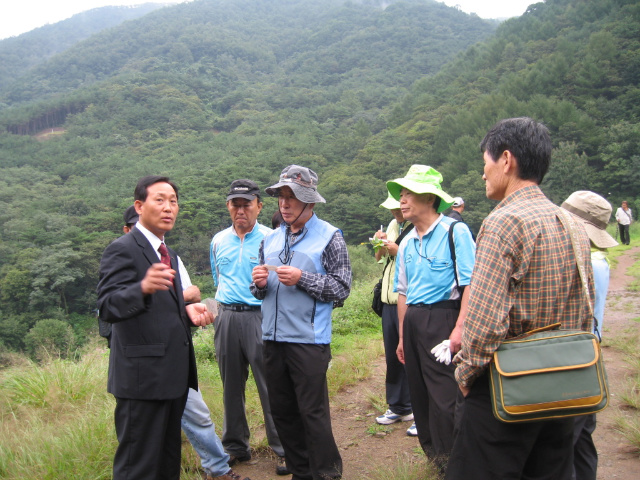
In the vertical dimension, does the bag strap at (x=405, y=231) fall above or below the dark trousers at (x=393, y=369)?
above

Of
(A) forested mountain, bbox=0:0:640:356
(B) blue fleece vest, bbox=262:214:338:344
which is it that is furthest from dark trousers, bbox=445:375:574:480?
(A) forested mountain, bbox=0:0:640:356

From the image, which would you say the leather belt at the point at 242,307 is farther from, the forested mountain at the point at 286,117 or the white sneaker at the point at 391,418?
the forested mountain at the point at 286,117

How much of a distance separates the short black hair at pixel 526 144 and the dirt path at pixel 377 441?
1.98 m

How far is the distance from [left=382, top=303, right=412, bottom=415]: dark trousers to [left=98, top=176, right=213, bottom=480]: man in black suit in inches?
75.5

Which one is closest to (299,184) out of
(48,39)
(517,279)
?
(517,279)

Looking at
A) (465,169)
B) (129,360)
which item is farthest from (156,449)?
(465,169)

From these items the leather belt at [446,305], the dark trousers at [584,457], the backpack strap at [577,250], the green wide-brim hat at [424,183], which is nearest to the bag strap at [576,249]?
the backpack strap at [577,250]

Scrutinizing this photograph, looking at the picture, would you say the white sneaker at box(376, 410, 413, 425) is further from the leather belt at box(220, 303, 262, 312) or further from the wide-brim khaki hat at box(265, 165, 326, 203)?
the wide-brim khaki hat at box(265, 165, 326, 203)

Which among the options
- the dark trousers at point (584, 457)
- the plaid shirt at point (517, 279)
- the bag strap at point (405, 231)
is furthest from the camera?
the bag strap at point (405, 231)

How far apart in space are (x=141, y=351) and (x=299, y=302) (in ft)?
2.99

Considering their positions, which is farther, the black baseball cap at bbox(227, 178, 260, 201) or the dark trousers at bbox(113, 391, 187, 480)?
the black baseball cap at bbox(227, 178, 260, 201)

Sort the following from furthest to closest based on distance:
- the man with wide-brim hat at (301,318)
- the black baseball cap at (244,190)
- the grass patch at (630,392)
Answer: the black baseball cap at (244,190) < the grass patch at (630,392) < the man with wide-brim hat at (301,318)

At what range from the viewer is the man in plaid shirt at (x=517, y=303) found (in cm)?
179

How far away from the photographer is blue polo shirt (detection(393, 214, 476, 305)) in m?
2.95
